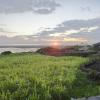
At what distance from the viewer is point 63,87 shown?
69.4 ft

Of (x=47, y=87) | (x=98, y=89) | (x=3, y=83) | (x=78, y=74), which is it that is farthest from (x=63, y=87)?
(x=78, y=74)

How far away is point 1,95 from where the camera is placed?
17.7m

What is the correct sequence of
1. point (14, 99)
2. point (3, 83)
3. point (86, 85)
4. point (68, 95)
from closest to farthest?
1. point (14, 99)
2. point (68, 95)
3. point (3, 83)
4. point (86, 85)

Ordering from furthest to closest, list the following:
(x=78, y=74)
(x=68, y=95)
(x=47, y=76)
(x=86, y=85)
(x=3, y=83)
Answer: (x=78, y=74), (x=47, y=76), (x=86, y=85), (x=3, y=83), (x=68, y=95)

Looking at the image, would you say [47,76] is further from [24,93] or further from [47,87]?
[24,93]

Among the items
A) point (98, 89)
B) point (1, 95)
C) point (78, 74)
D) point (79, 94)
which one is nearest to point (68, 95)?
point (79, 94)

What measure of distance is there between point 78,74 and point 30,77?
6.00m

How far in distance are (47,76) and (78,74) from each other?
13.2ft

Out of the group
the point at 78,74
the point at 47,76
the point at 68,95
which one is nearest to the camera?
the point at 68,95

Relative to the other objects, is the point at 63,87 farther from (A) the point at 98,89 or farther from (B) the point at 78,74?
(B) the point at 78,74

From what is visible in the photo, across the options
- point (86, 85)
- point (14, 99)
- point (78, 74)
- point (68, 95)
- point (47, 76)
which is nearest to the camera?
point (14, 99)

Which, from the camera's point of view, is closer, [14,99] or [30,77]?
[14,99]

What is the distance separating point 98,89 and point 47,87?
13.1ft

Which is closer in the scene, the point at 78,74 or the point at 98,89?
the point at 98,89
